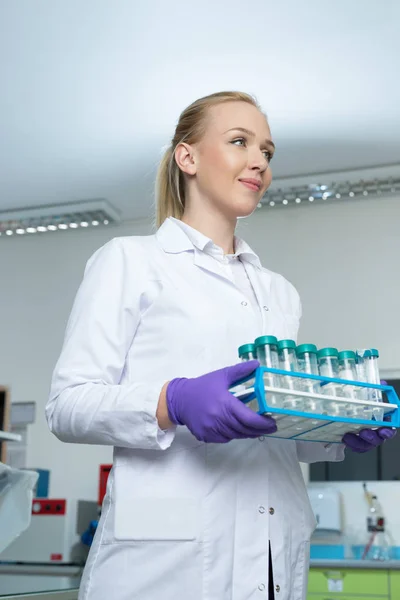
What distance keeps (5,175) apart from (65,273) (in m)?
1.01

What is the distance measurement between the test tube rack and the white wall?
12.5 feet

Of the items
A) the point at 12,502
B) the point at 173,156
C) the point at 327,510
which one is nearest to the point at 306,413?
the point at 173,156

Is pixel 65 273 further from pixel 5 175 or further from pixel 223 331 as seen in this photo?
pixel 223 331

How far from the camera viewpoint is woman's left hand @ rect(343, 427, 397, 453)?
123 cm

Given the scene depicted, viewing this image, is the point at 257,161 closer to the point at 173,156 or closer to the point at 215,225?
the point at 215,225

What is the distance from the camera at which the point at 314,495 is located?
459 cm

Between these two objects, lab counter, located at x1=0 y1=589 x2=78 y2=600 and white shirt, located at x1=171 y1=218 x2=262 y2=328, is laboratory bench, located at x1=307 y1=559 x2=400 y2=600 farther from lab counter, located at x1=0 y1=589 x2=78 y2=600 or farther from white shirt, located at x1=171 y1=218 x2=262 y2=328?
white shirt, located at x1=171 y1=218 x2=262 y2=328

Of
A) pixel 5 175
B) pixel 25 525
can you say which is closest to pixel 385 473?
pixel 25 525

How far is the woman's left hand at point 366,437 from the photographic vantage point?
48.4 inches

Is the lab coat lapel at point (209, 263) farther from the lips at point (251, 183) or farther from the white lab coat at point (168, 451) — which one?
the lips at point (251, 183)

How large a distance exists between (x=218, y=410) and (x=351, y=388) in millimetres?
227

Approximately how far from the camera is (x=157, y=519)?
46.7 inches

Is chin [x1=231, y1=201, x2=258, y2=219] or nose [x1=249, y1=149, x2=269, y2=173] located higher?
nose [x1=249, y1=149, x2=269, y2=173]

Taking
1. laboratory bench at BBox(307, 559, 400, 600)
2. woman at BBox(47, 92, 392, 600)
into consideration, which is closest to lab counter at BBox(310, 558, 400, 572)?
laboratory bench at BBox(307, 559, 400, 600)
